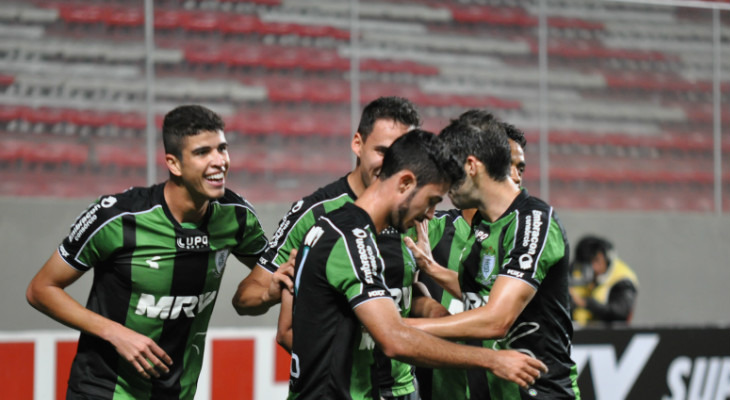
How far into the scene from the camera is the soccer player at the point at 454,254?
411 cm

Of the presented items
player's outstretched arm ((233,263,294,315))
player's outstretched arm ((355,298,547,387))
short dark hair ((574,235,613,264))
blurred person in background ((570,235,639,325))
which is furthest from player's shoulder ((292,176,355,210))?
short dark hair ((574,235,613,264))

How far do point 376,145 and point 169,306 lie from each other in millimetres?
1240

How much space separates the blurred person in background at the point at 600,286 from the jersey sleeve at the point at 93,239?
5197 mm

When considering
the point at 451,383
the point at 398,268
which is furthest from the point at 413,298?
the point at 451,383

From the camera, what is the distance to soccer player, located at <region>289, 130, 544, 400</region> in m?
3.06

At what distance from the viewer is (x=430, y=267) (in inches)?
156

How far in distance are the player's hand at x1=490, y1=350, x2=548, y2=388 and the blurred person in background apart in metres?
5.14

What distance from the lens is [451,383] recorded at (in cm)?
441

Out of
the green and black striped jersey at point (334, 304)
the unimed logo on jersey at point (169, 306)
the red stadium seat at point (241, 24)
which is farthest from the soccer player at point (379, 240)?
the red stadium seat at point (241, 24)

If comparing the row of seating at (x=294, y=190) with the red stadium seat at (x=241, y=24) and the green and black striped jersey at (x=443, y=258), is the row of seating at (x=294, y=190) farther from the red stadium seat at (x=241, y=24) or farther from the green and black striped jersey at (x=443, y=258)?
the green and black striped jersey at (x=443, y=258)

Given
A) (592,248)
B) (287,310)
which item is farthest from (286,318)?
(592,248)

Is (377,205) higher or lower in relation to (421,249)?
higher

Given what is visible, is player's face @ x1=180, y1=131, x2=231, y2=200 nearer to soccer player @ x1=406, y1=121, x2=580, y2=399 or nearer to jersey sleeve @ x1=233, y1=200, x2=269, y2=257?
jersey sleeve @ x1=233, y1=200, x2=269, y2=257

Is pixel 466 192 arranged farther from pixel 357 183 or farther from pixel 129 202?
pixel 129 202
